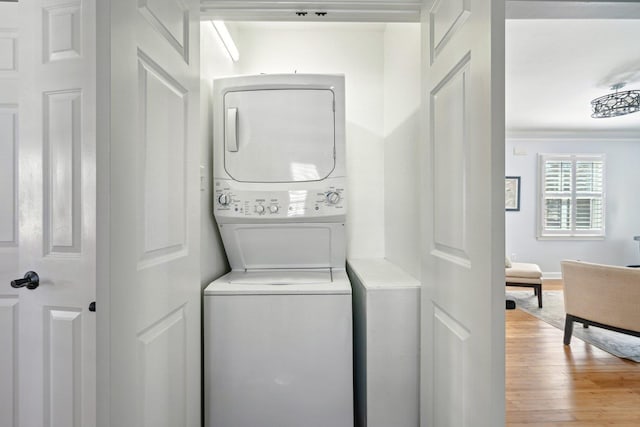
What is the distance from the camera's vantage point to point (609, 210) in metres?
6.63

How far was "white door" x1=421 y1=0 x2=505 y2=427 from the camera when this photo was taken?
0.81m

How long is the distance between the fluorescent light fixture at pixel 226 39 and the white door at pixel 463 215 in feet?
3.51

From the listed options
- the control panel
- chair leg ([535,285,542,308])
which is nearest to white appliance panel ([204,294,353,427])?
the control panel

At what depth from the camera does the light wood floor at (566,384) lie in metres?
2.12

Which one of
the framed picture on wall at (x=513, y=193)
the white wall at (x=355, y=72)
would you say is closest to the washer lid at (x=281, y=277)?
the white wall at (x=355, y=72)

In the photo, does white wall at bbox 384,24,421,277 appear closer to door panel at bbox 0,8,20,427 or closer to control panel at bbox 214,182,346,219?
control panel at bbox 214,182,346,219

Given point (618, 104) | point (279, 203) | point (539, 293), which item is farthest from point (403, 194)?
point (539, 293)

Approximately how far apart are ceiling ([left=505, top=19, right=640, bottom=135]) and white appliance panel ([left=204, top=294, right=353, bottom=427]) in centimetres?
274

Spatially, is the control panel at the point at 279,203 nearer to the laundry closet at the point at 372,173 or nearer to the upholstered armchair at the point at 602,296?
the laundry closet at the point at 372,173

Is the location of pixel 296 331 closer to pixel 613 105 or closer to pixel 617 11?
pixel 617 11

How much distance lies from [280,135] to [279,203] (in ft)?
1.14

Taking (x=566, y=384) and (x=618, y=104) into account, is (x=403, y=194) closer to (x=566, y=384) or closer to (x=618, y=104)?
(x=566, y=384)

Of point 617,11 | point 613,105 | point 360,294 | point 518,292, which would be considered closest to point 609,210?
point 518,292

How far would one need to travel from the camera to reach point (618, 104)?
384cm
